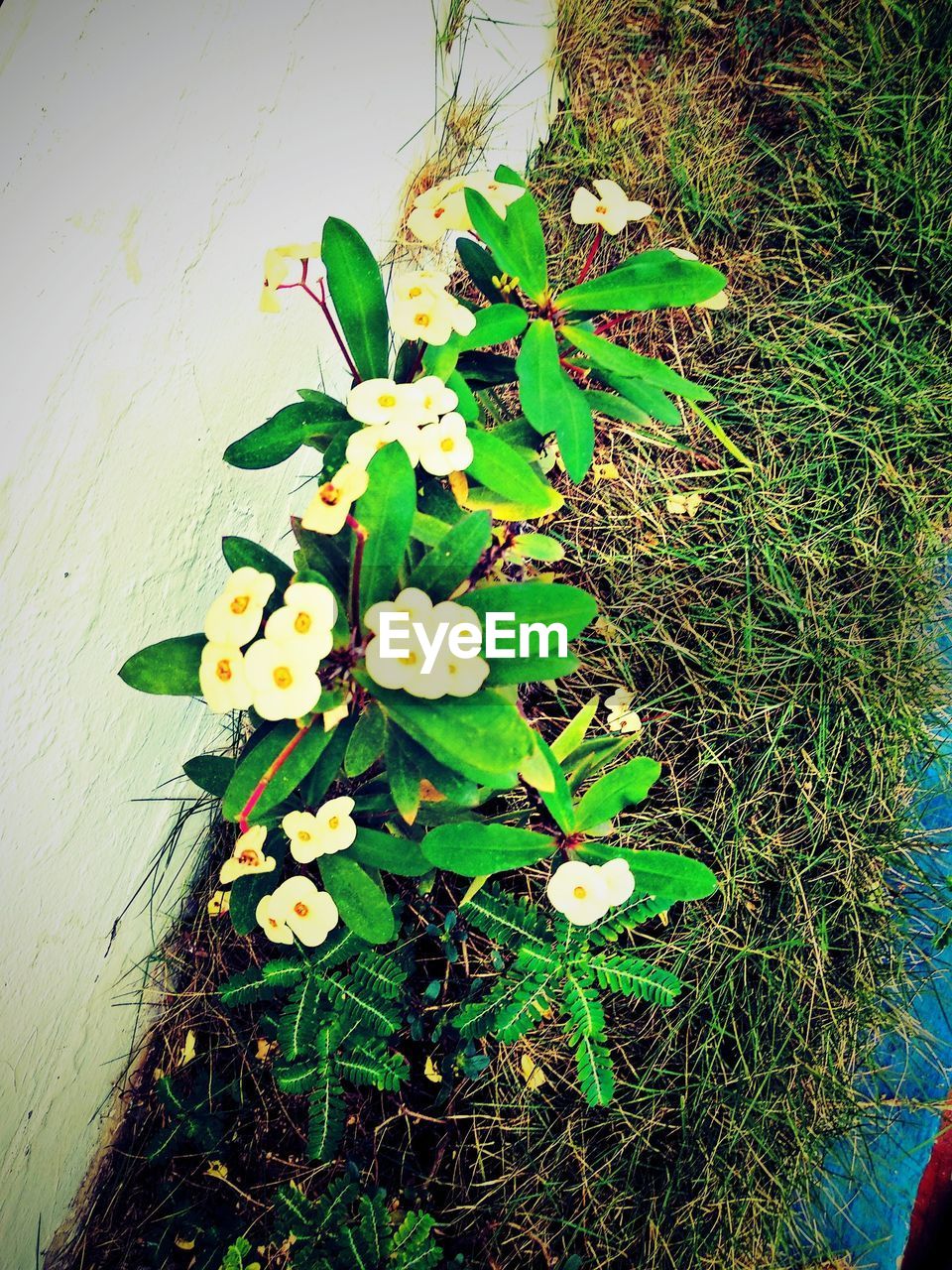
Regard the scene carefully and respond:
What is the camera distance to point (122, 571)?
4.07 feet

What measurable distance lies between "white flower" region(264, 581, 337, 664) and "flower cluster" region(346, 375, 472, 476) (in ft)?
0.75

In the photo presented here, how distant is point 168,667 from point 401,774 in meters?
0.34

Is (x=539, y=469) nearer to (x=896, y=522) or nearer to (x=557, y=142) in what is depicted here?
(x=896, y=522)

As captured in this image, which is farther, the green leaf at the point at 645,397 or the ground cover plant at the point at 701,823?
the ground cover plant at the point at 701,823

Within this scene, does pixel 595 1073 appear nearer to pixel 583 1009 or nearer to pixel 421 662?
pixel 583 1009

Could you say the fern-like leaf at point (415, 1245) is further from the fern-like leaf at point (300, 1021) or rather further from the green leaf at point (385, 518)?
the green leaf at point (385, 518)

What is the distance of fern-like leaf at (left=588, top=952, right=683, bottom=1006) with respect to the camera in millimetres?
1332

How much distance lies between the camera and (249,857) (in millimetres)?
1139

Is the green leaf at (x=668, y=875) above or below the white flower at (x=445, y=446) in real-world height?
below

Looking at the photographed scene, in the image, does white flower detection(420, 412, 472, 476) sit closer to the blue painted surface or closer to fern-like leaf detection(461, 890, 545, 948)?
fern-like leaf detection(461, 890, 545, 948)

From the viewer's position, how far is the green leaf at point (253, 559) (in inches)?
43.5

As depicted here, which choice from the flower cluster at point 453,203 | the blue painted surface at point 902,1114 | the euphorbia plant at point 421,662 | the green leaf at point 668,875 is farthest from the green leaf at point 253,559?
the blue painted surface at point 902,1114

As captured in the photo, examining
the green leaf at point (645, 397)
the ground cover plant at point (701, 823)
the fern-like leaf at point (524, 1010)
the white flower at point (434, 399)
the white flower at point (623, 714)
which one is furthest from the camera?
the white flower at point (623, 714)

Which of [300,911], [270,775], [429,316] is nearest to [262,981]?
[300,911]
